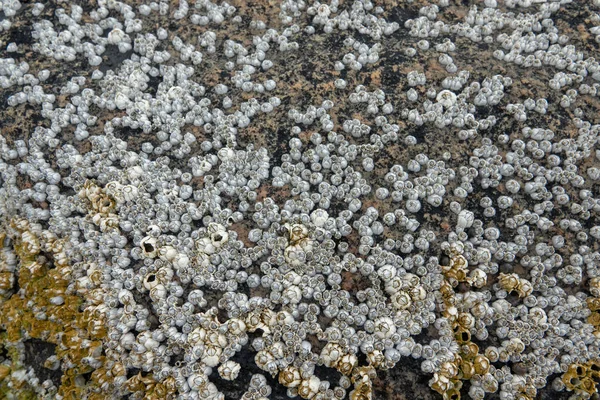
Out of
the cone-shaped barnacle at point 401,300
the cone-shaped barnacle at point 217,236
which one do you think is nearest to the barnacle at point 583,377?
the cone-shaped barnacle at point 401,300

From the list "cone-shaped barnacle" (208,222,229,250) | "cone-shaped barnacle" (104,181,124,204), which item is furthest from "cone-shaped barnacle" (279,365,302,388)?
"cone-shaped barnacle" (104,181,124,204)

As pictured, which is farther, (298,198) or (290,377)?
(298,198)

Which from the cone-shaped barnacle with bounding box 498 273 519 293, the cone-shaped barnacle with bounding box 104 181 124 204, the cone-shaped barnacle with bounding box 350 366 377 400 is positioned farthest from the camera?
the cone-shaped barnacle with bounding box 104 181 124 204

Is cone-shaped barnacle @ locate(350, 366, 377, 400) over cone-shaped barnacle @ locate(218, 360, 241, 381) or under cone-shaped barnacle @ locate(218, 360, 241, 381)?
over

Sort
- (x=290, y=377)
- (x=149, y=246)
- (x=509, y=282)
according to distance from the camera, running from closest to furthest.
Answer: (x=290, y=377) → (x=509, y=282) → (x=149, y=246)

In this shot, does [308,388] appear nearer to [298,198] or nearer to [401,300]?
[401,300]

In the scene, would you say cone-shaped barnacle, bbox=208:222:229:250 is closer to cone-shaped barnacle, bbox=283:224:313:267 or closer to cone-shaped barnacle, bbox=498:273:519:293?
cone-shaped barnacle, bbox=283:224:313:267

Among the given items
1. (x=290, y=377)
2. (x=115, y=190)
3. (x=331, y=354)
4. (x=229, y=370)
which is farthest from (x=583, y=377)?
(x=115, y=190)

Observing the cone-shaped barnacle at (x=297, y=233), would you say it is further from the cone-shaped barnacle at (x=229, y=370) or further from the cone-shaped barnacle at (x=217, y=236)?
the cone-shaped barnacle at (x=229, y=370)

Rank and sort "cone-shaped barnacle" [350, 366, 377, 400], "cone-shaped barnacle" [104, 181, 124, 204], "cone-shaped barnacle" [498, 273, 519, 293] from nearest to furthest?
"cone-shaped barnacle" [350, 366, 377, 400] → "cone-shaped barnacle" [498, 273, 519, 293] → "cone-shaped barnacle" [104, 181, 124, 204]
